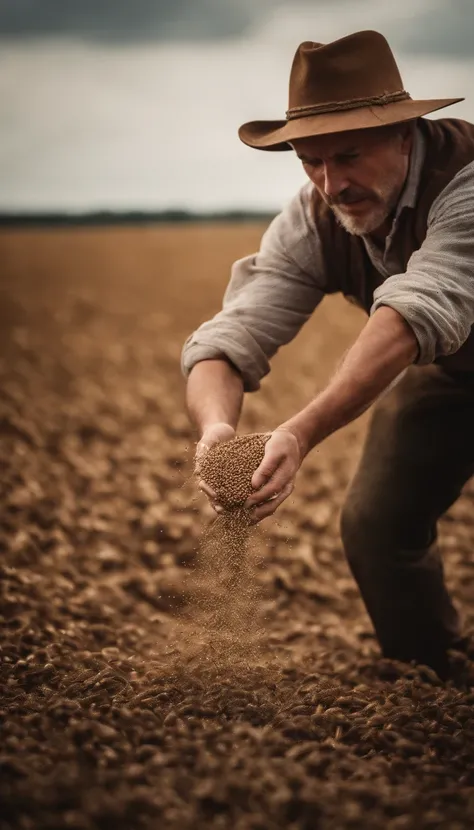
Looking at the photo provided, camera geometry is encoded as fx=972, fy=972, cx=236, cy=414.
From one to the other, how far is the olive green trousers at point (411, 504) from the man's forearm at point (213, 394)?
2.06 feet

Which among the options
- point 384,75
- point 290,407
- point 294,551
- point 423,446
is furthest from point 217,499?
point 290,407

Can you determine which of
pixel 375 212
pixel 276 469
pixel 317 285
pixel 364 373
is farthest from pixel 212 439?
pixel 375 212

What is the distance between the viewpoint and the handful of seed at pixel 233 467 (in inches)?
107

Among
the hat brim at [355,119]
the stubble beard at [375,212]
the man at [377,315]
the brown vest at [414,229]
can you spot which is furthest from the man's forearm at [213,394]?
the hat brim at [355,119]

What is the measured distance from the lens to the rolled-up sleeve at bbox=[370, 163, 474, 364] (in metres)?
2.52

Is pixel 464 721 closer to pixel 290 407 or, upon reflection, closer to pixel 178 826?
pixel 178 826

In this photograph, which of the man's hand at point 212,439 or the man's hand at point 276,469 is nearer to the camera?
the man's hand at point 276,469

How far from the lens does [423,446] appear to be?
3.30 m

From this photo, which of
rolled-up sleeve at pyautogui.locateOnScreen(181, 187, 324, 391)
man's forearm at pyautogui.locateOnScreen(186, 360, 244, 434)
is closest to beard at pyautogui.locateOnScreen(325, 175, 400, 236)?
rolled-up sleeve at pyautogui.locateOnScreen(181, 187, 324, 391)

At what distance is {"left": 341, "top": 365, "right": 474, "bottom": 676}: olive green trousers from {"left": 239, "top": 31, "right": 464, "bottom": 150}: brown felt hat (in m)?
0.89

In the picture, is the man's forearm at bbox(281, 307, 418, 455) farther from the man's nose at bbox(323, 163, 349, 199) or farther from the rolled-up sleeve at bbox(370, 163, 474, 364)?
the man's nose at bbox(323, 163, 349, 199)

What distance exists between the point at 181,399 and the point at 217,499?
4.85 m

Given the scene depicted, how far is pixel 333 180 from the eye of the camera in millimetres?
2830

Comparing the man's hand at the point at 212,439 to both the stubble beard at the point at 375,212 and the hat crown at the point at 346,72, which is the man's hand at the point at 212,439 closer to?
the stubble beard at the point at 375,212
